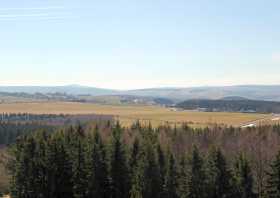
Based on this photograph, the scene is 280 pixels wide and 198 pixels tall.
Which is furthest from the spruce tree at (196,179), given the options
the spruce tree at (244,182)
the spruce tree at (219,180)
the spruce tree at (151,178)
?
the spruce tree at (244,182)

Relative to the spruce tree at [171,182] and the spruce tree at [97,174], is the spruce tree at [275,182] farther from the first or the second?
the spruce tree at [97,174]

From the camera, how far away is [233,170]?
79.4 metres

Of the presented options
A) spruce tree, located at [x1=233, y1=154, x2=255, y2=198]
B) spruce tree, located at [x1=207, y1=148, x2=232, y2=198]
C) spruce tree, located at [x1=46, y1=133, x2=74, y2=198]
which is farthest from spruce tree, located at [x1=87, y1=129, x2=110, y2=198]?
spruce tree, located at [x1=233, y1=154, x2=255, y2=198]

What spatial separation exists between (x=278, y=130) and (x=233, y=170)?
5554 cm

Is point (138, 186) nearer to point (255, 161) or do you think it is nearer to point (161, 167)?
point (161, 167)

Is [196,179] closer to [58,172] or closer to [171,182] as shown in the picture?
[171,182]

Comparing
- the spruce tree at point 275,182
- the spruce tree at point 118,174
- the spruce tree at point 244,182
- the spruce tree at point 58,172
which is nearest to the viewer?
the spruce tree at point 275,182

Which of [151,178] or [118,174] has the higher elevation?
[118,174]

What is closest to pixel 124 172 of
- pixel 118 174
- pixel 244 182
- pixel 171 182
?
pixel 118 174

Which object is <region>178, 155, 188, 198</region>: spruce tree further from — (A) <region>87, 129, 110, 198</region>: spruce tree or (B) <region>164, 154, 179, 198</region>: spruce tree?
(A) <region>87, 129, 110, 198</region>: spruce tree

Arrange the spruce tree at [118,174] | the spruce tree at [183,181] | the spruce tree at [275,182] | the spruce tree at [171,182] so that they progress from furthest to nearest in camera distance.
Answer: the spruce tree at [118,174], the spruce tree at [171,182], the spruce tree at [183,181], the spruce tree at [275,182]

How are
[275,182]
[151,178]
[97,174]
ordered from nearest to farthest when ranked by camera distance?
[275,182] → [151,178] → [97,174]

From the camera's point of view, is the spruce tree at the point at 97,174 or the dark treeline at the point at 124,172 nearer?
the dark treeline at the point at 124,172

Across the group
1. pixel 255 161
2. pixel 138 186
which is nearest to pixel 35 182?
pixel 138 186
